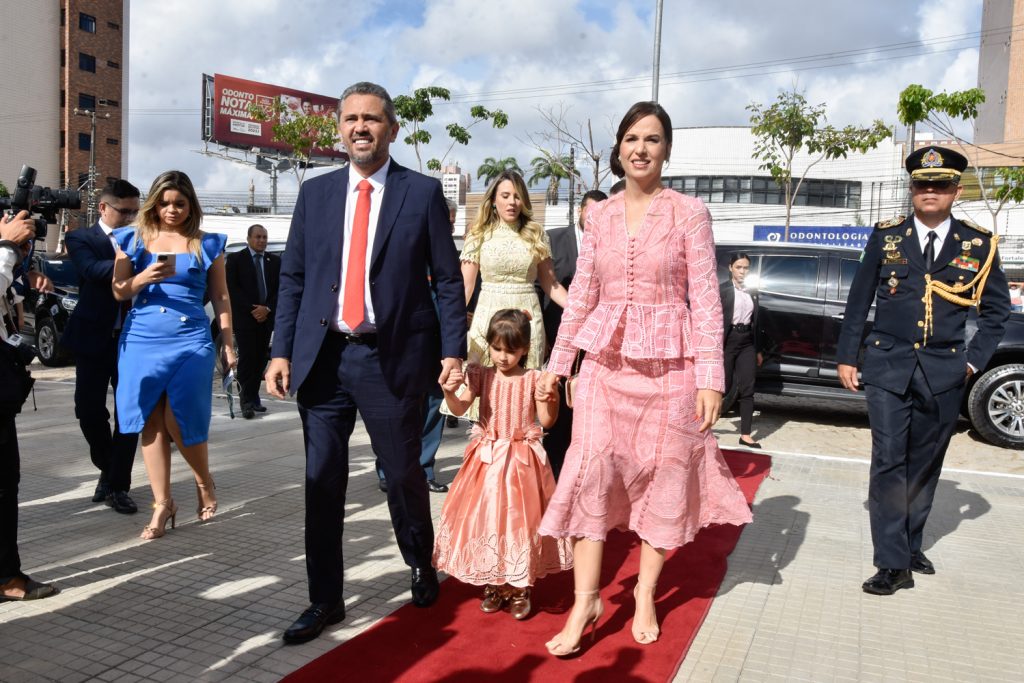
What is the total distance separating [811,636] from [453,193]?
47.3 metres

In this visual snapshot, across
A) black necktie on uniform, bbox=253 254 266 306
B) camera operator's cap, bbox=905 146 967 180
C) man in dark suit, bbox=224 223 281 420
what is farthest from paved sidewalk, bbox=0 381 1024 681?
black necktie on uniform, bbox=253 254 266 306

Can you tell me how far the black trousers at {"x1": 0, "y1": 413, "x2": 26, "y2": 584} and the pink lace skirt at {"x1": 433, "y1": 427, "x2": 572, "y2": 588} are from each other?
1.76 m

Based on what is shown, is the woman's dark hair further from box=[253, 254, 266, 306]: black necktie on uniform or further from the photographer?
box=[253, 254, 266, 306]: black necktie on uniform

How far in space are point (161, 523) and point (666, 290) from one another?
3.01m

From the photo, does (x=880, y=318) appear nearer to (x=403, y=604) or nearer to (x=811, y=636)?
(x=811, y=636)

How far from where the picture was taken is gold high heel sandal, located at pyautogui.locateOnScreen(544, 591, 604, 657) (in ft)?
11.0

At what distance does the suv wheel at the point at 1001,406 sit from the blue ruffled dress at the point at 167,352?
6.92 meters

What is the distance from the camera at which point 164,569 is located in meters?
4.25

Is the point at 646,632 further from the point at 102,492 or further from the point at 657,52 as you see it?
the point at 657,52

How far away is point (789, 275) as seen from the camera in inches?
364

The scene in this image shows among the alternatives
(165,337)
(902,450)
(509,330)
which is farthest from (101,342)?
(902,450)

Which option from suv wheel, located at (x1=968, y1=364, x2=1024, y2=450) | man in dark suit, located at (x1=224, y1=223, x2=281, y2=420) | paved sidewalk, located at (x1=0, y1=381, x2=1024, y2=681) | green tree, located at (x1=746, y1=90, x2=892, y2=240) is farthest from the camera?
green tree, located at (x1=746, y1=90, x2=892, y2=240)

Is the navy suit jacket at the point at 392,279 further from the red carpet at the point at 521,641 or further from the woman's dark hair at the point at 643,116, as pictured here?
the red carpet at the point at 521,641

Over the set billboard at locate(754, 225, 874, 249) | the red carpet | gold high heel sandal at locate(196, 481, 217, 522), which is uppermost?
billboard at locate(754, 225, 874, 249)
